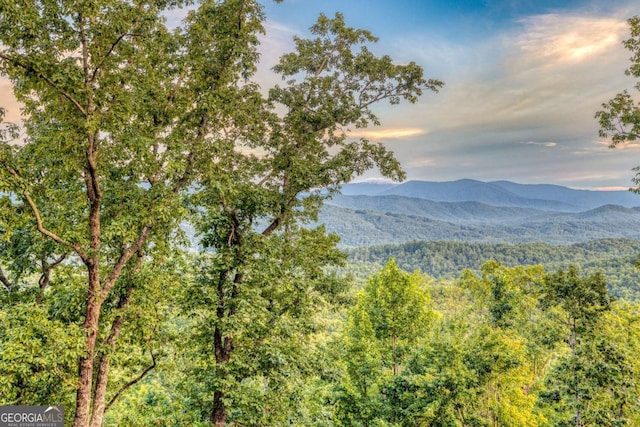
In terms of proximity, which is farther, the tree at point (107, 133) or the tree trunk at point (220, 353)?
the tree trunk at point (220, 353)

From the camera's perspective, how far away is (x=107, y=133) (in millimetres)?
7629

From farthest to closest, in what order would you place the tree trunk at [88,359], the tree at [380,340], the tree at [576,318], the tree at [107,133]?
1. the tree at [380,340]
2. the tree at [576,318]
3. the tree trunk at [88,359]
4. the tree at [107,133]

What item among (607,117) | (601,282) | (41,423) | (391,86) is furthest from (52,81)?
(601,282)

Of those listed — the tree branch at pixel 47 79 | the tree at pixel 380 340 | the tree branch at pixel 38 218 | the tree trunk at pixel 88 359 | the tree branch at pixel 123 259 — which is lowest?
the tree at pixel 380 340

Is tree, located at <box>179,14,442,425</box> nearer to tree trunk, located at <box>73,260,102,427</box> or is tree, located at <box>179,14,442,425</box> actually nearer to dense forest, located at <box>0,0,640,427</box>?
dense forest, located at <box>0,0,640,427</box>

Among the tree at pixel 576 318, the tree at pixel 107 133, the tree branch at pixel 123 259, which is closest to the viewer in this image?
the tree at pixel 107 133

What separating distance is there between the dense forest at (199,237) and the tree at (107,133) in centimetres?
5

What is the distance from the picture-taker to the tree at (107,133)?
6.39 meters

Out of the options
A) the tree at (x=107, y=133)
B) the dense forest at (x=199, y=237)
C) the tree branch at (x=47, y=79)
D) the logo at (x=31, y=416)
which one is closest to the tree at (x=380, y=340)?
the dense forest at (x=199, y=237)

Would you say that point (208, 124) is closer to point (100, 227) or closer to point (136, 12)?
point (136, 12)

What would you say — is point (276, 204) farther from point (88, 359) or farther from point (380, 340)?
point (380, 340)

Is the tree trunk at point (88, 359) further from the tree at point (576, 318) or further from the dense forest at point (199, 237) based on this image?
the tree at point (576, 318)

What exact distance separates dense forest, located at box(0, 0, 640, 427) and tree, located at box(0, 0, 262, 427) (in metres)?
0.05

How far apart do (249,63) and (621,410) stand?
19.2 metres
